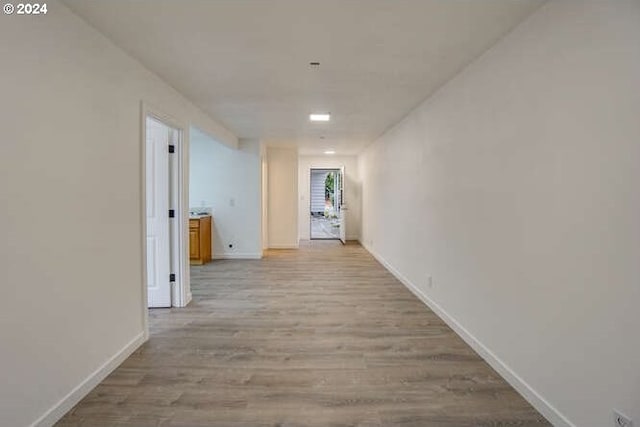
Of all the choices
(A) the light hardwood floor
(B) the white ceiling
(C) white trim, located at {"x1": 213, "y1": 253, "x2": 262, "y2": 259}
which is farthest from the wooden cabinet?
(B) the white ceiling

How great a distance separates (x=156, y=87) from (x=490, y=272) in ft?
10.5

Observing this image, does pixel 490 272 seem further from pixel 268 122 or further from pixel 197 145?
pixel 197 145

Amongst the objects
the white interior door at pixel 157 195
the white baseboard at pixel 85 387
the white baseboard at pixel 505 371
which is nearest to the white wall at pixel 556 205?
the white baseboard at pixel 505 371

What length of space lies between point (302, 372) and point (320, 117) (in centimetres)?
344

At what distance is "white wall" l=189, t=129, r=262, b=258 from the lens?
7160 mm

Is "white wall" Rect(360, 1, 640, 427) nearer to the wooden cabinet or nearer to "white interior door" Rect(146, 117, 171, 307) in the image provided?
"white interior door" Rect(146, 117, 171, 307)

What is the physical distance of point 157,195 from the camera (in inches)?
154

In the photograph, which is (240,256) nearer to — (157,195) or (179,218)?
(179,218)

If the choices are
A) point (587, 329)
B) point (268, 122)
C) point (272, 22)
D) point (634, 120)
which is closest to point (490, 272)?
point (587, 329)

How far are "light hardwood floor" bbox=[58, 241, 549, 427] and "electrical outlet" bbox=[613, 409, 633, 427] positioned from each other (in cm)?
45

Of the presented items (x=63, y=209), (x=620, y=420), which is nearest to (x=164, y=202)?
(x=63, y=209)

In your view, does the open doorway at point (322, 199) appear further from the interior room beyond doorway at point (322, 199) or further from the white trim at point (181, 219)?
the white trim at point (181, 219)

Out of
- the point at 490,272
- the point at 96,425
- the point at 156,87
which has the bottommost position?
the point at 96,425

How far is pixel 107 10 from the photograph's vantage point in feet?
7.00
